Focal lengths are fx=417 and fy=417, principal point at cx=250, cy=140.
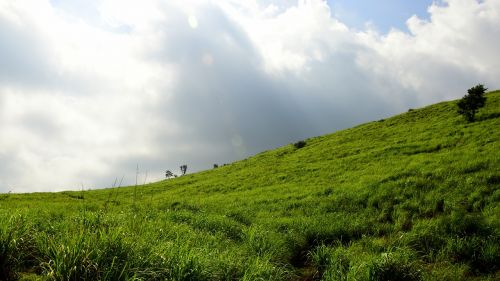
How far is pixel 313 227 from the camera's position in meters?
17.1

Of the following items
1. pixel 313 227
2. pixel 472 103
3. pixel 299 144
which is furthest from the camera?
pixel 299 144

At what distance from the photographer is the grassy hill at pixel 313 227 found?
8.16m

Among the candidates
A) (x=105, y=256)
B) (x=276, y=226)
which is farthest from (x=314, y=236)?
(x=105, y=256)

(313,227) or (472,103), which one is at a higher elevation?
(472,103)

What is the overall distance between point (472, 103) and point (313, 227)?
1270 inches

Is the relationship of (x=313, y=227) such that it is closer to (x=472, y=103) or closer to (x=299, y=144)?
(x=472, y=103)

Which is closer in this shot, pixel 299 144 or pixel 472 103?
pixel 472 103

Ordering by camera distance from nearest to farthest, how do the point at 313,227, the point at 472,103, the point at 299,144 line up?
the point at 313,227, the point at 472,103, the point at 299,144

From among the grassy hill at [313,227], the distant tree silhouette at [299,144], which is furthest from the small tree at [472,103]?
the distant tree silhouette at [299,144]

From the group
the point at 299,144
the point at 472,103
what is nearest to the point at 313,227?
the point at 472,103

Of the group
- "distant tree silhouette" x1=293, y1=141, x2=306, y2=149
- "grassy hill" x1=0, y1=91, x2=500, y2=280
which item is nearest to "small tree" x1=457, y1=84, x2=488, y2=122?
"grassy hill" x1=0, y1=91, x2=500, y2=280

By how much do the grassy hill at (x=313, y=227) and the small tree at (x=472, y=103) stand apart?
10.00 ft

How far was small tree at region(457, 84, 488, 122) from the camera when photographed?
41125 mm

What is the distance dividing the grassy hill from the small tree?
3047 mm
